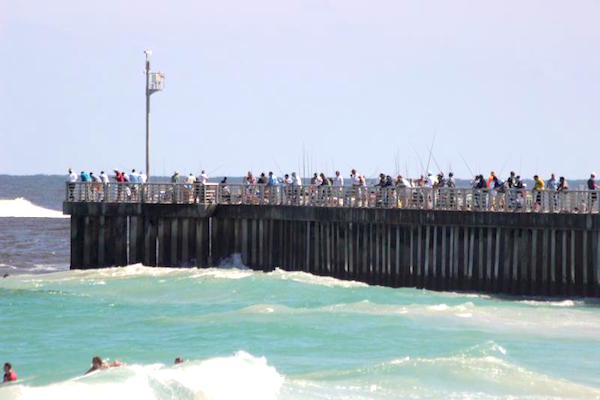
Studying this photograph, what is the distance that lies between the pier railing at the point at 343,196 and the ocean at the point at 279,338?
2.22m

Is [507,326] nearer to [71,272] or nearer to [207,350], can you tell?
[207,350]

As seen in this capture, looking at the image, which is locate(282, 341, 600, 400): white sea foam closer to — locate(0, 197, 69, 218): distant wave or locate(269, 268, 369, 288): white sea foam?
locate(269, 268, 369, 288): white sea foam

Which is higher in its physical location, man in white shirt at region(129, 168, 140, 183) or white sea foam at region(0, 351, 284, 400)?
man in white shirt at region(129, 168, 140, 183)

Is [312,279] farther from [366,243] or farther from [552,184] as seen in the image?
[552,184]

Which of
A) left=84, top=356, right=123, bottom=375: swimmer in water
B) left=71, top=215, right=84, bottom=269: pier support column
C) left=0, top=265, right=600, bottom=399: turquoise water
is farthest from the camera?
left=71, top=215, right=84, bottom=269: pier support column

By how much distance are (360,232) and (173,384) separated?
59.2ft

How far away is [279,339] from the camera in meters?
33.8

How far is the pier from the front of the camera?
40.2 meters

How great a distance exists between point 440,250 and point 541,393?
15.1 meters

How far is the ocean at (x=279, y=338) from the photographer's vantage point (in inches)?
1062

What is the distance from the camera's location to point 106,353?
104ft

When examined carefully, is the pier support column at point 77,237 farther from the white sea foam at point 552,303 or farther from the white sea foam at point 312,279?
the white sea foam at point 552,303

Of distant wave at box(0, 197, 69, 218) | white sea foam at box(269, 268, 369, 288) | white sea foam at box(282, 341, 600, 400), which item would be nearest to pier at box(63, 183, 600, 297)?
white sea foam at box(269, 268, 369, 288)

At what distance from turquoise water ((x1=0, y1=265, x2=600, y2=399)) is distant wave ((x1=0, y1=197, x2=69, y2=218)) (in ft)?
223
